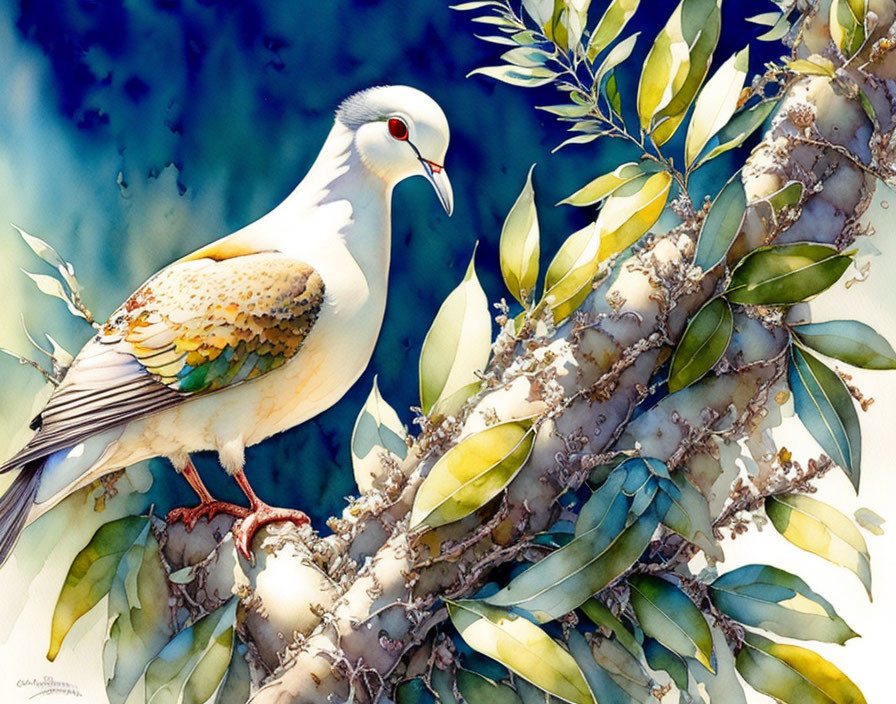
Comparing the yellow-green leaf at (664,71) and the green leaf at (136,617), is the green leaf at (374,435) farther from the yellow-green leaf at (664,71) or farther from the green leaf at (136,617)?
the yellow-green leaf at (664,71)

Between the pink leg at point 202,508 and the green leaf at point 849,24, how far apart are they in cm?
53

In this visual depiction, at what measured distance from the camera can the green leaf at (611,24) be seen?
65 cm

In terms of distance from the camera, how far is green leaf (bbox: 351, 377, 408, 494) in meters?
0.65

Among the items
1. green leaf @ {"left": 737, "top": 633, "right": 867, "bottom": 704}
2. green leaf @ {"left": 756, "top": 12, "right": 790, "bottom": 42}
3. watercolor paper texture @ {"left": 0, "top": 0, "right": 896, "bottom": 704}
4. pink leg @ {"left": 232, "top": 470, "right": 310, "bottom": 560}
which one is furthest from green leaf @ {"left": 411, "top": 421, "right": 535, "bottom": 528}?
green leaf @ {"left": 756, "top": 12, "right": 790, "bottom": 42}

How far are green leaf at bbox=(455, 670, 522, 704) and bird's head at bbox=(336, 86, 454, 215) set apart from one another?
1.09ft

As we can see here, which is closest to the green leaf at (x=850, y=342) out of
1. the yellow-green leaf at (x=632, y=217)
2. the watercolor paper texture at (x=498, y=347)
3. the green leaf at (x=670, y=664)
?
the watercolor paper texture at (x=498, y=347)

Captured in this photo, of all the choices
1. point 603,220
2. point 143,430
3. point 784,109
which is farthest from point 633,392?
point 143,430

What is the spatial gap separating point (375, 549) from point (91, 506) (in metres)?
0.21

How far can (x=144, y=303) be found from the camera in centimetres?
63

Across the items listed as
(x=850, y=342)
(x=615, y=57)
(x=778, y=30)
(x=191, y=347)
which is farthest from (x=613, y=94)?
(x=191, y=347)

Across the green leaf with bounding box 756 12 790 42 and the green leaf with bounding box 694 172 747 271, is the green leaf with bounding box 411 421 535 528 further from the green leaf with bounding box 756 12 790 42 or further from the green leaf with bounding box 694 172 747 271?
the green leaf with bounding box 756 12 790 42

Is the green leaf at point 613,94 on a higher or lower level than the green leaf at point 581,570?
higher

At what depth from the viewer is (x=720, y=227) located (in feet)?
2.00

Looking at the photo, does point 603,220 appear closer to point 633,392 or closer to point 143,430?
point 633,392
